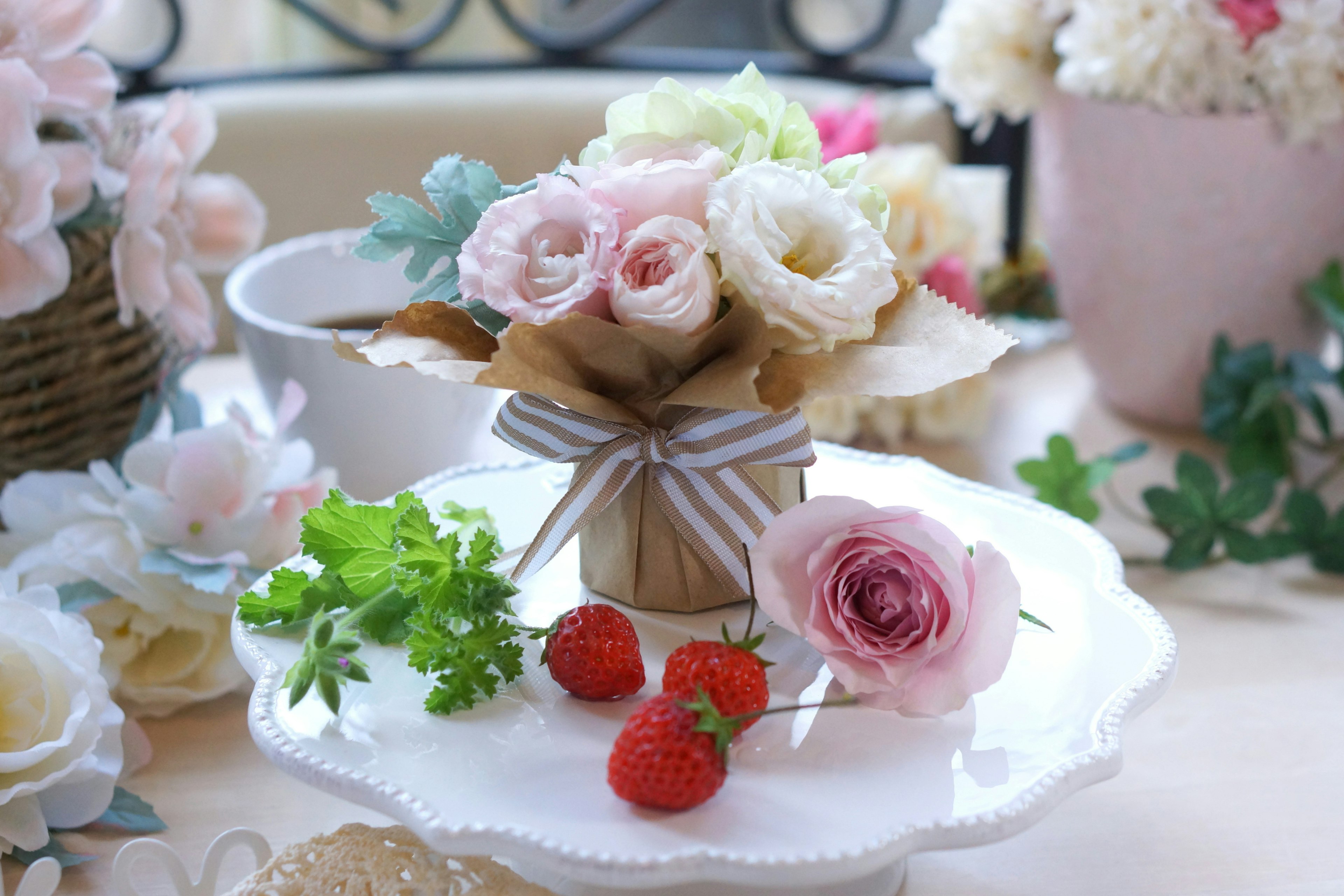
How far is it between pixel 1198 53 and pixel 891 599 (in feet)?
1.46

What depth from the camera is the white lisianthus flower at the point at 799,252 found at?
0.41m

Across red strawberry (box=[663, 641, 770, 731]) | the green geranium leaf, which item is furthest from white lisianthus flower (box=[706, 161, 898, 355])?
the green geranium leaf

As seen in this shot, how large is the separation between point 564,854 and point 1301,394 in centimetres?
58

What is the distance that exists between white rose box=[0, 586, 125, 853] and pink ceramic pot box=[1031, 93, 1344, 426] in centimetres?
64

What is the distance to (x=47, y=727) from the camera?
1.47 feet

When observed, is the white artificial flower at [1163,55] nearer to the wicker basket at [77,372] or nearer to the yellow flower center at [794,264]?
the yellow flower center at [794,264]

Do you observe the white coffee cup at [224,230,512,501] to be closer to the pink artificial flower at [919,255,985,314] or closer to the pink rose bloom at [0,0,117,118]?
the pink rose bloom at [0,0,117,118]

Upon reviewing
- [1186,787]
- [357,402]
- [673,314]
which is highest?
[673,314]

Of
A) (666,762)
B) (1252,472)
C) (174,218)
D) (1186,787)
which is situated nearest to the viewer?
(666,762)

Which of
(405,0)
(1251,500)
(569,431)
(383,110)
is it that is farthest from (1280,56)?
(405,0)

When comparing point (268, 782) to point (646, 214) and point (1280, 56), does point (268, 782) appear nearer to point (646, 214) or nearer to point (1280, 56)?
point (646, 214)

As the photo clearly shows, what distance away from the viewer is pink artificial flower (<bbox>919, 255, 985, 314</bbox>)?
0.81 meters

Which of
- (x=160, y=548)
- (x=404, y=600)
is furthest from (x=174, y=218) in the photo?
(x=404, y=600)

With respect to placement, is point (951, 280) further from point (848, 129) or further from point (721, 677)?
point (721, 677)
